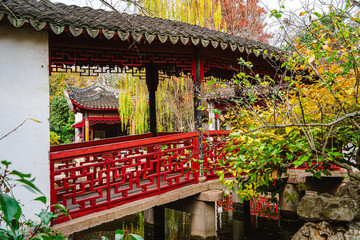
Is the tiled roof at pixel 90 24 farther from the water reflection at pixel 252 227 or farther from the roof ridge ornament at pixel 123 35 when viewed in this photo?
the water reflection at pixel 252 227

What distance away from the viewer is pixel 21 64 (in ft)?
10.8

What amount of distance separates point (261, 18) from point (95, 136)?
34.5 ft

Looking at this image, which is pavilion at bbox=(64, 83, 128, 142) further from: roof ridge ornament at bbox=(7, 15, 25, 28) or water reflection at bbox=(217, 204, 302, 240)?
roof ridge ornament at bbox=(7, 15, 25, 28)

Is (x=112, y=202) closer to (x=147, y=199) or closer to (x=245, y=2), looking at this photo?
(x=147, y=199)

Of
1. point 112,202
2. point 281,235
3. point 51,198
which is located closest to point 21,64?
point 51,198

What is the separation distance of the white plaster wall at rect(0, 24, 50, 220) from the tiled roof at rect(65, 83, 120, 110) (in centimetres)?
1084

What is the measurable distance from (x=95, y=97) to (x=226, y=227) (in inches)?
389

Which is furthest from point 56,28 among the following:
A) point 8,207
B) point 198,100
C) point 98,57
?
point 8,207

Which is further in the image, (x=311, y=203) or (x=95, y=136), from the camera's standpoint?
(x=95, y=136)

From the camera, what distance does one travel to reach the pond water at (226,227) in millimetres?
6859

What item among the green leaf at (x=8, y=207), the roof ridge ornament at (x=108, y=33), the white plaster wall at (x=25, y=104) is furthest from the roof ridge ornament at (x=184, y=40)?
the green leaf at (x=8, y=207)

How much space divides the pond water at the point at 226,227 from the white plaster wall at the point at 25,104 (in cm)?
360

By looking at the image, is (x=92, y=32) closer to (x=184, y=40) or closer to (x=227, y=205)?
(x=184, y=40)

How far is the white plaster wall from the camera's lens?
316 centimetres
